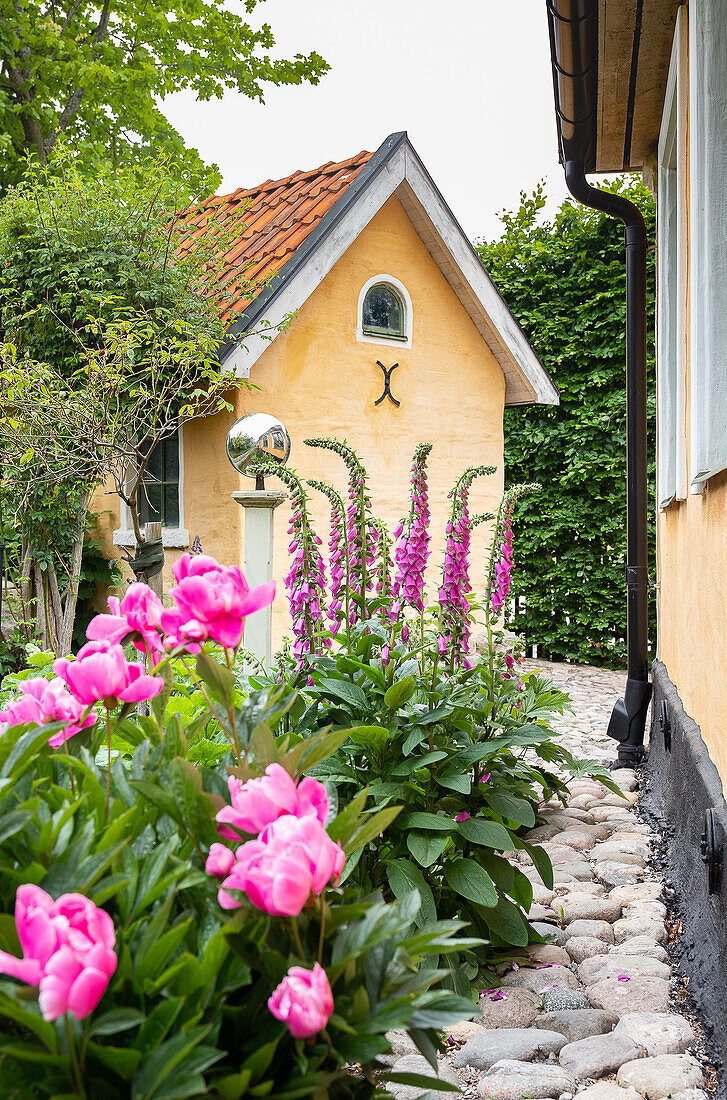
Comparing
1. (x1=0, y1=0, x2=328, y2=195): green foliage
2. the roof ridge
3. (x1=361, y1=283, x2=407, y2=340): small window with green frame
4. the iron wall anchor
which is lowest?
the iron wall anchor

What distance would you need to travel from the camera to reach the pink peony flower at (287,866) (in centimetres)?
76

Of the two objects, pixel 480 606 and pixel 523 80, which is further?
pixel 523 80

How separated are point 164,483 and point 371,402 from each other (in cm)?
194

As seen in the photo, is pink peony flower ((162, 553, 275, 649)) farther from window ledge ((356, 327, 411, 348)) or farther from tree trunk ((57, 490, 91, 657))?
window ledge ((356, 327, 411, 348))

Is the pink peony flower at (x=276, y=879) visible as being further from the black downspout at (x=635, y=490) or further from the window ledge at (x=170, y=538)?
the window ledge at (x=170, y=538)

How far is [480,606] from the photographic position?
2705mm

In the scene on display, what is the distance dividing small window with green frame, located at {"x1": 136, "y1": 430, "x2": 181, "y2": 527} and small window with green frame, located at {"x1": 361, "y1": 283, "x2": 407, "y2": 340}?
6.48ft

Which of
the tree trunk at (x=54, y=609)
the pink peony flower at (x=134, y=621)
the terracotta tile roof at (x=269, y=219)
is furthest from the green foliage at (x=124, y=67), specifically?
the pink peony flower at (x=134, y=621)

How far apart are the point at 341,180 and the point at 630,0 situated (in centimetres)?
475

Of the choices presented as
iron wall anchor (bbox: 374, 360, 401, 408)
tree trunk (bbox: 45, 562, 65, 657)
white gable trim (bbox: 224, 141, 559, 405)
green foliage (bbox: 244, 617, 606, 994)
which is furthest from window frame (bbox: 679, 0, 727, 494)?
tree trunk (bbox: 45, 562, 65, 657)

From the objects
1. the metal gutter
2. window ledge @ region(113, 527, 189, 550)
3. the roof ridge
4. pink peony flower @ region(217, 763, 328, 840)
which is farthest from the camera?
the roof ridge

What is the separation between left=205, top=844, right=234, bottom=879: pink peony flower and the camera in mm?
881

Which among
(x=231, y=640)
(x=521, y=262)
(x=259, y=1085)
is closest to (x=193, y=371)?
(x=521, y=262)

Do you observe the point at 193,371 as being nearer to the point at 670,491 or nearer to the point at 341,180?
the point at 341,180
